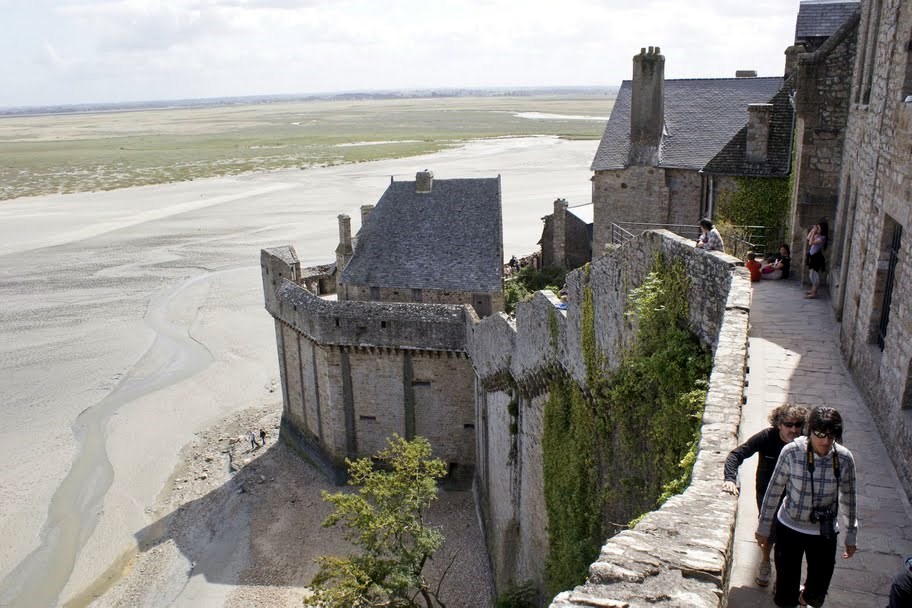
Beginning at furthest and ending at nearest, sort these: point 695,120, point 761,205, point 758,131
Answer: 1. point 695,120
2. point 758,131
3. point 761,205

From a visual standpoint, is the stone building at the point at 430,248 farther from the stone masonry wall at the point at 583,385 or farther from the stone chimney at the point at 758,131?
the stone chimney at the point at 758,131

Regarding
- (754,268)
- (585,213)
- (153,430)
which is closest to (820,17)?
(754,268)

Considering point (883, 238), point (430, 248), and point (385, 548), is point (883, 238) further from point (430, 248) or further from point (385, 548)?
point (430, 248)

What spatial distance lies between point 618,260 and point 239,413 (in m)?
23.5

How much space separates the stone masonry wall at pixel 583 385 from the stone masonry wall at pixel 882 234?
1.96 metres

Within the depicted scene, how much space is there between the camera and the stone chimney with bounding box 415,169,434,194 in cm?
3098

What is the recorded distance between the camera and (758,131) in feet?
81.3

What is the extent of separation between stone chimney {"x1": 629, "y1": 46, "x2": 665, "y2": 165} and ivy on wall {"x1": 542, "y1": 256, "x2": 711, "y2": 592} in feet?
57.1

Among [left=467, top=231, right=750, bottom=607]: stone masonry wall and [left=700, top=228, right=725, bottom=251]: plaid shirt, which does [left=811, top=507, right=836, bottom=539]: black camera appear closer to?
[left=467, top=231, right=750, bottom=607]: stone masonry wall

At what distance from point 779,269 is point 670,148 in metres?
13.1

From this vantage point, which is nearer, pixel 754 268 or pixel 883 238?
pixel 883 238

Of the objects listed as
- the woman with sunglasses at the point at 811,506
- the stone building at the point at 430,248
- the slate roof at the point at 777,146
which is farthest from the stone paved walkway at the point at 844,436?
the stone building at the point at 430,248

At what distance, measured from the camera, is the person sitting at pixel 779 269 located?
17344 millimetres

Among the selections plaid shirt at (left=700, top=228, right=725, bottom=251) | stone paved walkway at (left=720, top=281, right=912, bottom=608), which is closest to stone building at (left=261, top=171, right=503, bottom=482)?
stone paved walkway at (left=720, top=281, right=912, bottom=608)
